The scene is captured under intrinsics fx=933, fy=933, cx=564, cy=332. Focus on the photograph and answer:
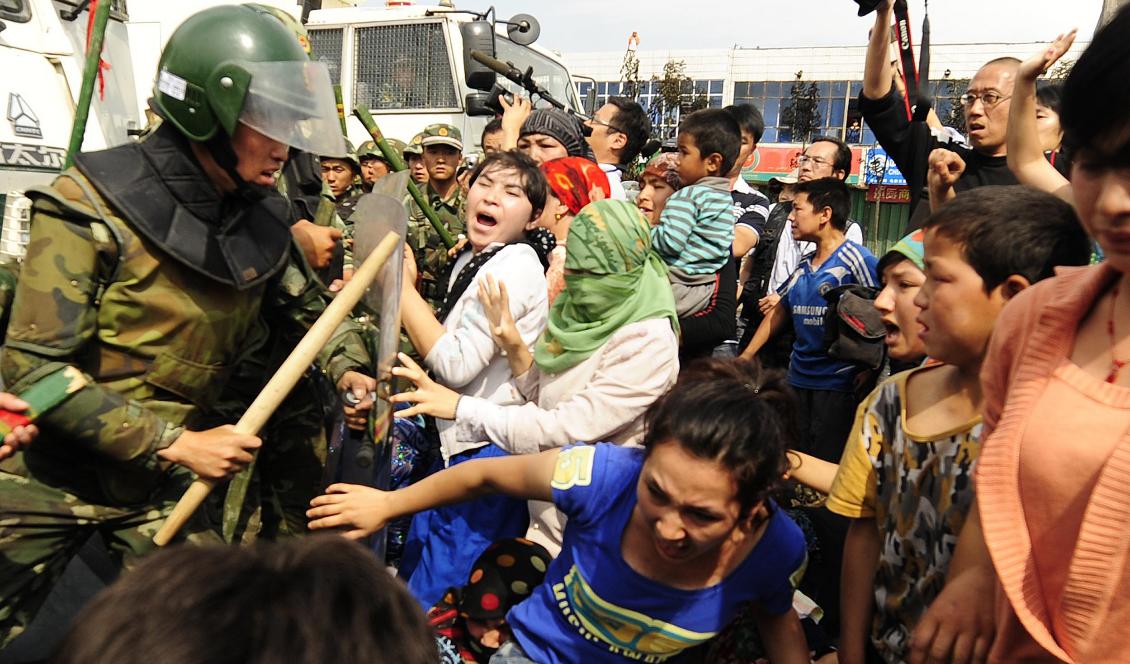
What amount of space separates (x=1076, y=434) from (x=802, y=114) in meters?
30.6

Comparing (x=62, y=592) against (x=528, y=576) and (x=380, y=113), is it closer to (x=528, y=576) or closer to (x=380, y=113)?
(x=528, y=576)

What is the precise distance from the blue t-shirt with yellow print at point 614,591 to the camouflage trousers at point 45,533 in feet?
3.14

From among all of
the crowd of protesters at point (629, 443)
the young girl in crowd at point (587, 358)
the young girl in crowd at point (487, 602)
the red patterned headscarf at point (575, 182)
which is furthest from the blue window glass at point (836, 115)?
the young girl in crowd at point (487, 602)

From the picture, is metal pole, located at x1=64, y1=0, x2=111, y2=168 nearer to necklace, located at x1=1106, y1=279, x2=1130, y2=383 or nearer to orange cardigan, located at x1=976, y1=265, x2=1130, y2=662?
orange cardigan, located at x1=976, y1=265, x2=1130, y2=662

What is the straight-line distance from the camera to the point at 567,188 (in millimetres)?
3797

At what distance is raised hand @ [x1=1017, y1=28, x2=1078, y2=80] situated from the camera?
2.38 m

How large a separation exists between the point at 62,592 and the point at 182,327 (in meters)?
1.59

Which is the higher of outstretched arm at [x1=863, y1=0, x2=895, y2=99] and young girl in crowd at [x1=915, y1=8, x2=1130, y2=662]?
outstretched arm at [x1=863, y1=0, x2=895, y2=99]

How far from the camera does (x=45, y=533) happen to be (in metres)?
2.22

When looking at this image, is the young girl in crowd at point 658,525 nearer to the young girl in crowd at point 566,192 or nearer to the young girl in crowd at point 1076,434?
the young girl in crowd at point 1076,434

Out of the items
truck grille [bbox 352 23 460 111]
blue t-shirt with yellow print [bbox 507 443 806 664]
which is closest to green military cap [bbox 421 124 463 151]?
truck grille [bbox 352 23 460 111]

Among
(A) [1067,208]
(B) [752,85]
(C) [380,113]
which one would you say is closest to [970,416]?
(A) [1067,208]

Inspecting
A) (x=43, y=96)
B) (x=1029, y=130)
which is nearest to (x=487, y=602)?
(x=1029, y=130)

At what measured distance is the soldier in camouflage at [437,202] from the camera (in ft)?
20.8
